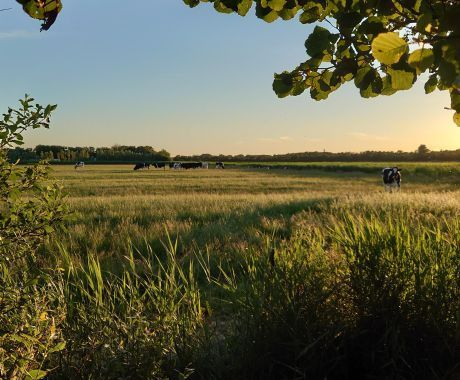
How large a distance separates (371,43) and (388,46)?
0.29 meters

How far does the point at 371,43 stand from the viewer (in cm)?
201

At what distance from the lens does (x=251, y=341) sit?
10.3 ft

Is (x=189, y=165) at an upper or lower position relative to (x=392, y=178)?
upper

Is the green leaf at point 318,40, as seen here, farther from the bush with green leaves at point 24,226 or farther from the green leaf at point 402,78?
the bush with green leaves at point 24,226

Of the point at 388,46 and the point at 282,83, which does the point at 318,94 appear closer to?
the point at 282,83

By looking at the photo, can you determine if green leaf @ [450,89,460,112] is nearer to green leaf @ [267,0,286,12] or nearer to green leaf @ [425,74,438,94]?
green leaf @ [425,74,438,94]

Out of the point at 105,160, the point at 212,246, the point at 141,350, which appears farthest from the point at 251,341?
the point at 105,160

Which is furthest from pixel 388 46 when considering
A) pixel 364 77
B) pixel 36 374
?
pixel 36 374

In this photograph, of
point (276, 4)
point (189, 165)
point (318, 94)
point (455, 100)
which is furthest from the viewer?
point (189, 165)

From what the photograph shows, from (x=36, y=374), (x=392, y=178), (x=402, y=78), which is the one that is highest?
(x=402, y=78)

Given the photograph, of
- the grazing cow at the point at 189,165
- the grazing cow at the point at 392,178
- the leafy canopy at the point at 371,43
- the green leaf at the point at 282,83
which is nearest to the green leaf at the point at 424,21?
the leafy canopy at the point at 371,43

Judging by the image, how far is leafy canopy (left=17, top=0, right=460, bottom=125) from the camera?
1.73 meters

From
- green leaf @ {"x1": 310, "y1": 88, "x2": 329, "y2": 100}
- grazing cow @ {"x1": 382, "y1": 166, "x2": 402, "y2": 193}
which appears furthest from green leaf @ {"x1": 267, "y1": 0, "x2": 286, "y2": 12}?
grazing cow @ {"x1": 382, "y1": 166, "x2": 402, "y2": 193}

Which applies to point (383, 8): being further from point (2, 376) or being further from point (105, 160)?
point (105, 160)
